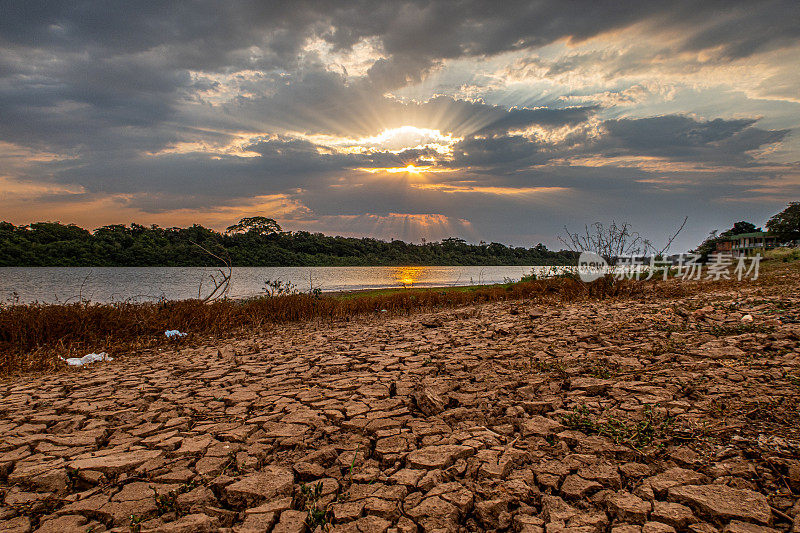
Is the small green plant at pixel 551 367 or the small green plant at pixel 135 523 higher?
the small green plant at pixel 551 367

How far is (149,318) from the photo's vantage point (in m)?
7.81

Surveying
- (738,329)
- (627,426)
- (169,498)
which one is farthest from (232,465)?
(738,329)

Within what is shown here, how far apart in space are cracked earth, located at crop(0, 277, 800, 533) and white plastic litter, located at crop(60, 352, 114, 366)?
65cm

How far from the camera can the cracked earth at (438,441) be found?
1992 millimetres

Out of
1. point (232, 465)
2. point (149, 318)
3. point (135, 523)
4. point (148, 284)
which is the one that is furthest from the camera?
point (148, 284)

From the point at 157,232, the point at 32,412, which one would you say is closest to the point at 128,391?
the point at 32,412

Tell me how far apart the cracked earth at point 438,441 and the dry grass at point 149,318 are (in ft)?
5.49

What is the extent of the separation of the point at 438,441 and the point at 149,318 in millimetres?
7197

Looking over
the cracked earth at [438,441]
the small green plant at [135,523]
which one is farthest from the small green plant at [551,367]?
the small green plant at [135,523]

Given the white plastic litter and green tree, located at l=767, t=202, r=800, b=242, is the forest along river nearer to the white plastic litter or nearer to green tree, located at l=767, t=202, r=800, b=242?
the white plastic litter

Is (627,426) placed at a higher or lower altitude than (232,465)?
higher

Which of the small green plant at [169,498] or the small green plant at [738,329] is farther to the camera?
the small green plant at [738,329]

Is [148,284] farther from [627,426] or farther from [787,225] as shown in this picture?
[787,225]

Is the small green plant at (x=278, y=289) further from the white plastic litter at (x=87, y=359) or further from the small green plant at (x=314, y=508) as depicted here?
the small green plant at (x=314, y=508)
